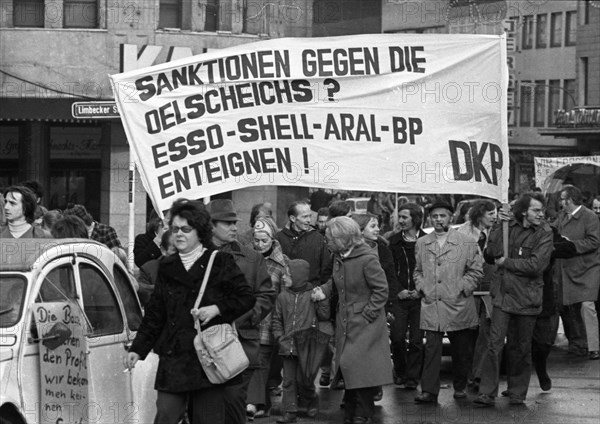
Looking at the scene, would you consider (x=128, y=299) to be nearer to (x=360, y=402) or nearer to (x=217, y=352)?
(x=217, y=352)

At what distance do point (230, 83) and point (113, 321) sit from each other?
312cm

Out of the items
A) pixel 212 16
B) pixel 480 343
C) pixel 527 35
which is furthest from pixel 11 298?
pixel 527 35

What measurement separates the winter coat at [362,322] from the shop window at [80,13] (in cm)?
1508

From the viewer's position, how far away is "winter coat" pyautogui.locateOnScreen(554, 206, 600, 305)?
1666 centimetres

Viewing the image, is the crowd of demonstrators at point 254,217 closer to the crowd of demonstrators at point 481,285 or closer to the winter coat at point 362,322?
the winter coat at point 362,322

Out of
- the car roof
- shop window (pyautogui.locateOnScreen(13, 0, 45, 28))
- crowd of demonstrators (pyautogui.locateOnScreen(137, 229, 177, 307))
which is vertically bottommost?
crowd of demonstrators (pyautogui.locateOnScreen(137, 229, 177, 307))

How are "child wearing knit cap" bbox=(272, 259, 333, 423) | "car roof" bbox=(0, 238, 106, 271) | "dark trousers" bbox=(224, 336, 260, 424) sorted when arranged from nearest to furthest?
"car roof" bbox=(0, 238, 106, 271), "dark trousers" bbox=(224, 336, 260, 424), "child wearing knit cap" bbox=(272, 259, 333, 423)

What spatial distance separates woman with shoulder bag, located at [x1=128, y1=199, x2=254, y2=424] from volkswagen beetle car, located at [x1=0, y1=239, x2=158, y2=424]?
0.39 m

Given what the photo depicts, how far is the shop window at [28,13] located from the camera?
83.8 ft

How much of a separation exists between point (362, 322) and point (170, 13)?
15726 millimetres

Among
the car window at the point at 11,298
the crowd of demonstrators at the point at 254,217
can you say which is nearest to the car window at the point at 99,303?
the car window at the point at 11,298

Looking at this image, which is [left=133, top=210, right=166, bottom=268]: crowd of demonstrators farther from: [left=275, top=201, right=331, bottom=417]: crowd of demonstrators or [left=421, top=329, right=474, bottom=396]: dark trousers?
[left=421, top=329, right=474, bottom=396]: dark trousers

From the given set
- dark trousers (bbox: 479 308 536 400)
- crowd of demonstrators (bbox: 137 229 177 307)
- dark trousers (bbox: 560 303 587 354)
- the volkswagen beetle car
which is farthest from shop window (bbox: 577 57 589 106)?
the volkswagen beetle car

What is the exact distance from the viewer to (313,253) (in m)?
13.1
